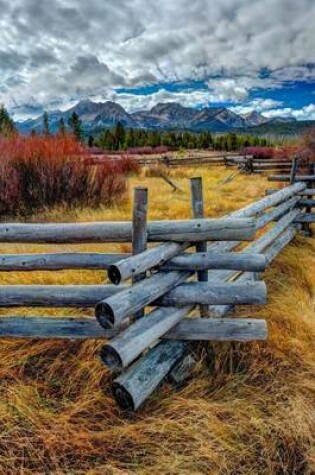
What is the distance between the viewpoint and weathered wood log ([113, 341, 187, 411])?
7.58ft

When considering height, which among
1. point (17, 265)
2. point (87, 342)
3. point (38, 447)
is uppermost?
point (17, 265)

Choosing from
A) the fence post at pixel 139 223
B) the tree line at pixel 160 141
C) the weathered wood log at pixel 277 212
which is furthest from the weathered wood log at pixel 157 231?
Answer: the tree line at pixel 160 141

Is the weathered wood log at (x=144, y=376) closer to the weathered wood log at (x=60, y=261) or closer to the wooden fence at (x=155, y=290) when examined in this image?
the wooden fence at (x=155, y=290)

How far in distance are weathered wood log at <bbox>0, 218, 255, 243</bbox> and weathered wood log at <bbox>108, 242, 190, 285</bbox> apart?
0.31ft

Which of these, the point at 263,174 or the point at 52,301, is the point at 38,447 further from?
the point at 263,174

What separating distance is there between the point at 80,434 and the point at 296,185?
5.70 meters

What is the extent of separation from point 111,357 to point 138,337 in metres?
0.20

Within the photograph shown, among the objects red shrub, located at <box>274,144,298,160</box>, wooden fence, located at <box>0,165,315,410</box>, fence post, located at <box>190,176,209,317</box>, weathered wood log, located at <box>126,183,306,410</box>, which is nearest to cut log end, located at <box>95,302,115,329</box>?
wooden fence, located at <box>0,165,315,410</box>

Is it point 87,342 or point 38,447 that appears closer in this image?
point 38,447

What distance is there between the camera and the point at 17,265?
3055 millimetres

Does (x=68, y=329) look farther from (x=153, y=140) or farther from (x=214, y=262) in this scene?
(x=153, y=140)

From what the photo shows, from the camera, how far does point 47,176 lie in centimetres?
847

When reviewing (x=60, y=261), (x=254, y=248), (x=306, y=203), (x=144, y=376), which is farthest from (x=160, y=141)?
(x=144, y=376)

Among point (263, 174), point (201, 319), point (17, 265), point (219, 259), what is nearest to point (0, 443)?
point (17, 265)
